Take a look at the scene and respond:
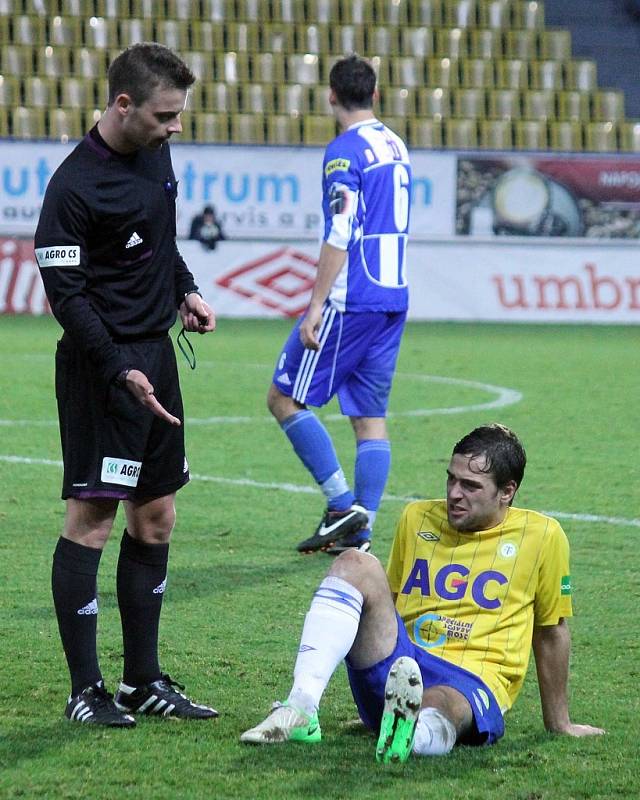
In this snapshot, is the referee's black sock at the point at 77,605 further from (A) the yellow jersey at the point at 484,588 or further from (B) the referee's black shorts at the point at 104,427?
(A) the yellow jersey at the point at 484,588

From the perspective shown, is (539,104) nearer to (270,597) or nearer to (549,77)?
(549,77)

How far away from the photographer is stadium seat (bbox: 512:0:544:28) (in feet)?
70.1

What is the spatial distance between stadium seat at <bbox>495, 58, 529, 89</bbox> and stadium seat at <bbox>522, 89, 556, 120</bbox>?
200 millimetres

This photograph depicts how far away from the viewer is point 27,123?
18750 mm

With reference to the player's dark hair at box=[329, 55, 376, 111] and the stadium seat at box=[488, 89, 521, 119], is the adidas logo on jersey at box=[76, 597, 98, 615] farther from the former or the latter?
the stadium seat at box=[488, 89, 521, 119]

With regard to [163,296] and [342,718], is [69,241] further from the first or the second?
[342,718]

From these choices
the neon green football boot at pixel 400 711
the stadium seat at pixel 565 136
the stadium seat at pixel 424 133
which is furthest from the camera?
the stadium seat at pixel 565 136

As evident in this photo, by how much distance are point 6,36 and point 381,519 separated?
48.8 feet

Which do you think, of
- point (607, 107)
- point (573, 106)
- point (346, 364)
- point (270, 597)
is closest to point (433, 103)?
point (573, 106)

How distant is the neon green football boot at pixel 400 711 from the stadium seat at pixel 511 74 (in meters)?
18.4

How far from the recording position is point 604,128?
20344 mm

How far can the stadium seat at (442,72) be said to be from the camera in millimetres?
20562

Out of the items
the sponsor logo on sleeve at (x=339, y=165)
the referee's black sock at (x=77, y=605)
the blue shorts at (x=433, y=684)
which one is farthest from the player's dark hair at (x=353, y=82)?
the blue shorts at (x=433, y=684)

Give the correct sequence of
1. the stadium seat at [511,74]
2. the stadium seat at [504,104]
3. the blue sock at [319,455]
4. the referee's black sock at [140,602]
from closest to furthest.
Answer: the referee's black sock at [140,602] → the blue sock at [319,455] → the stadium seat at [504,104] → the stadium seat at [511,74]
